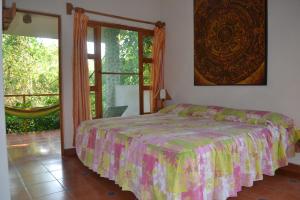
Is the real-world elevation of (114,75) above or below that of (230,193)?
above

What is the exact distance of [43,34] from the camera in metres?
5.58

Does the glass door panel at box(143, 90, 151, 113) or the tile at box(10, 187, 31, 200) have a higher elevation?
the glass door panel at box(143, 90, 151, 113)

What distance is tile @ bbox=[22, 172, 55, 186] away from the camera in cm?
264

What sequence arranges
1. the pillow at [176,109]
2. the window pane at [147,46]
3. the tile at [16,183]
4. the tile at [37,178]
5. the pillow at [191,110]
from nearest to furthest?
the tile at [16,183] → the tile at [37,178] → the pillow at [191,110] → the pillow at [176,109] → the window pane at [147,46]

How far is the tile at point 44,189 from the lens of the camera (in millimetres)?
2355

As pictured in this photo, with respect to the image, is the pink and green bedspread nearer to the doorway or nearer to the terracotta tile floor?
the terracotta tile floor

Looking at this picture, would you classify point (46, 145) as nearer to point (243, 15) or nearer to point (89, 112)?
point (89, 112)

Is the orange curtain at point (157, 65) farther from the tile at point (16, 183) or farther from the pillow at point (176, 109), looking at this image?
the tile at point (16, 183)

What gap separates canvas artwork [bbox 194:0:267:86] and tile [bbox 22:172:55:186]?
95.9 inches

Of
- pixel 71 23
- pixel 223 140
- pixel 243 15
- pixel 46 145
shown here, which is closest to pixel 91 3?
pixel 71 23

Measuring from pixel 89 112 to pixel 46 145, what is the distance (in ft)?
4.31

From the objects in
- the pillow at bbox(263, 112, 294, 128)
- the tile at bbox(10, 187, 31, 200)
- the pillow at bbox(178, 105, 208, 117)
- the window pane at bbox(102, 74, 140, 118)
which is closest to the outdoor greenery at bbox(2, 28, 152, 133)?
the window pane at bbox(102, 74, 140, 118)

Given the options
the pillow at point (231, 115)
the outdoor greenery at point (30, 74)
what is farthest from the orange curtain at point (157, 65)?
the outdoor greenery at point (30, 74)

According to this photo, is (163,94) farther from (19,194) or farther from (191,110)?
(19,194)
